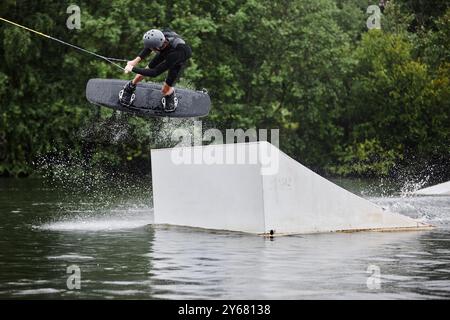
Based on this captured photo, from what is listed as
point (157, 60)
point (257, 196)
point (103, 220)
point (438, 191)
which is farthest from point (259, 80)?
point (257, 196)

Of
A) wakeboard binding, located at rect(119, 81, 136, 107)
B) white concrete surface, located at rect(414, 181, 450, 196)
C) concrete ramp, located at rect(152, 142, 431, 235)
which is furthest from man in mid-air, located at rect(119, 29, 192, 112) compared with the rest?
white concrete surface, located at rect(414, 181, 450, 196)

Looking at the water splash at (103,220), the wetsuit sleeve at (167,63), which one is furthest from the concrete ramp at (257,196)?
the wetsuit sleeve at (167,63)

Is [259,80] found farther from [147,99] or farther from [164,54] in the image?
[164,54]

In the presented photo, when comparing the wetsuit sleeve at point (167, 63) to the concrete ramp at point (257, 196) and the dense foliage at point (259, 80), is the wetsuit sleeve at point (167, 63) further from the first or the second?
the dense foliage at point (259, 80)

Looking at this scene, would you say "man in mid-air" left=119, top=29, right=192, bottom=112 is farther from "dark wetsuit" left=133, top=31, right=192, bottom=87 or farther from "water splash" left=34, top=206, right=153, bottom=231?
"water splash" left=34, top=206, right=153, bottom=231

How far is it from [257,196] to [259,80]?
33.9 m

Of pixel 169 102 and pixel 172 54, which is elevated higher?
pixel 172 54

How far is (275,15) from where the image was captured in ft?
178

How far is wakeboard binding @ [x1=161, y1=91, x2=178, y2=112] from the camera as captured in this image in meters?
23.3

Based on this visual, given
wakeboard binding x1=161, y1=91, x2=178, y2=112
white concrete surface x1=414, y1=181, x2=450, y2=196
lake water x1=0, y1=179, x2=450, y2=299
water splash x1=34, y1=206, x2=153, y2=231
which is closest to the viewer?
lake water x1=0, y1=179, x2=450, y2=299

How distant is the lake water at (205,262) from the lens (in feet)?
40.7

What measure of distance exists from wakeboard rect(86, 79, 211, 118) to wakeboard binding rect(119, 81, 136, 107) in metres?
0.10

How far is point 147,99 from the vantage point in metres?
23.4
